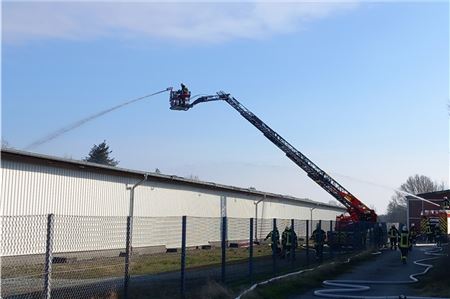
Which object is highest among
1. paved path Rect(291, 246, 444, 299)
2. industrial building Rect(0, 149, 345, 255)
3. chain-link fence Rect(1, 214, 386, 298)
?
industrial building Rect(0, 149, 345, 255)

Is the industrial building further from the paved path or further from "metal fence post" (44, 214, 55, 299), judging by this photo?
the paved path

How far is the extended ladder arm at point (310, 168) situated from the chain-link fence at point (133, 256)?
2.49 metres

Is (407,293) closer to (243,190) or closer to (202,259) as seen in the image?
(202,259)

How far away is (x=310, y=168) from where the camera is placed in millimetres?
39281

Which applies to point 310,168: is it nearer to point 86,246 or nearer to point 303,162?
point 303,162

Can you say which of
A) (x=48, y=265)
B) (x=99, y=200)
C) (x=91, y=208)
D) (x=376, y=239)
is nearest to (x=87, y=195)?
(x=91, y=208)

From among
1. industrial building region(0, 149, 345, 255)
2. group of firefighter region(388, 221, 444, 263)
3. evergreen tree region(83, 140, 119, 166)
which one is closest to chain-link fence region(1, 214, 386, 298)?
industrial building region(0, 149, 345, 255)

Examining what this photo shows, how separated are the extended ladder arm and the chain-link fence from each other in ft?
8.16

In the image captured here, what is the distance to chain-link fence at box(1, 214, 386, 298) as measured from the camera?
12.4 meters

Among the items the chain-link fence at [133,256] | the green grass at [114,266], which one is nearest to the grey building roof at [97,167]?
the chain-link fence at [133,256]

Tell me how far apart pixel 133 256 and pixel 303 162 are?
18729mm

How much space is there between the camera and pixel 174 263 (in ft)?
75.7

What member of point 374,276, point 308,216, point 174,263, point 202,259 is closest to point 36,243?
point 174,263

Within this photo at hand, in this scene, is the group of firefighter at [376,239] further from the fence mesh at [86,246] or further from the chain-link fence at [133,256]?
the fence mesh at [86,246]
